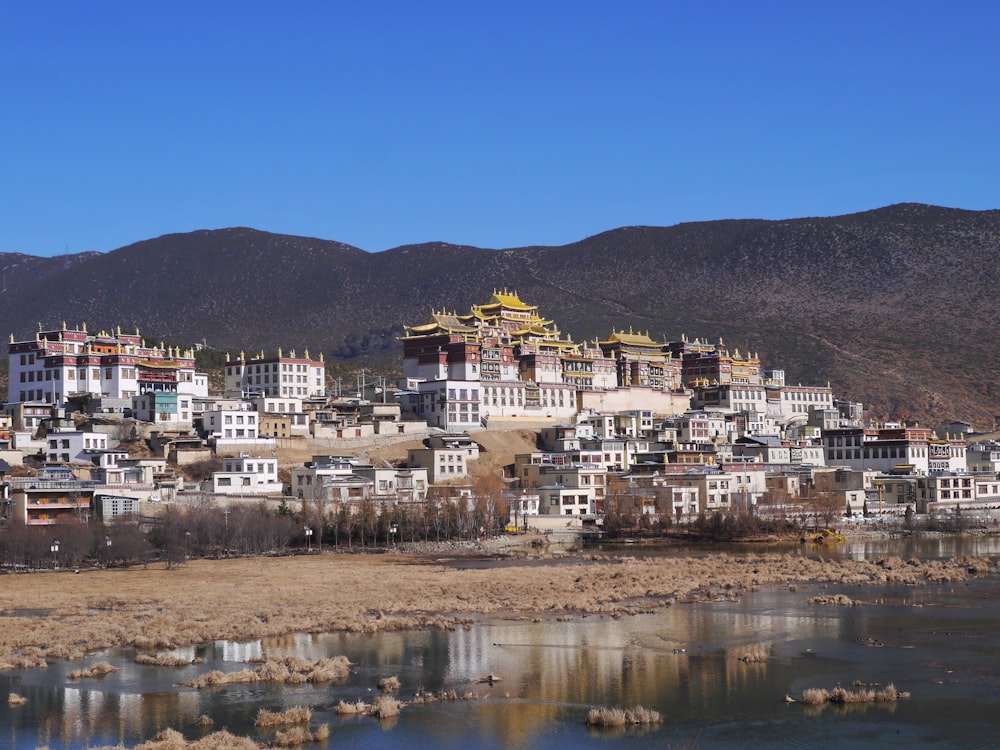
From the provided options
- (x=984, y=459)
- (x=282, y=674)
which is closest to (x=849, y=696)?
(x=282, y=674)

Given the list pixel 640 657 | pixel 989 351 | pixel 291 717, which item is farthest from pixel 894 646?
pixel 989 351

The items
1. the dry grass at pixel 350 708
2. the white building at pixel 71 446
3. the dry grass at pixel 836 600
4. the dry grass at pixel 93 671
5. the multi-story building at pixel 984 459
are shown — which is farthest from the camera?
the multi-story building at pixel 984 459

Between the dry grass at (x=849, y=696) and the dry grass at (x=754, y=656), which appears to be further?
the dry grass at (x=754, y=656)

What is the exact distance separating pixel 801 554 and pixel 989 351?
369 feet

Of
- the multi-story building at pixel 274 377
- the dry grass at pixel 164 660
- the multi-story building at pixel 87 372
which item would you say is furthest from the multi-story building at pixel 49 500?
the multi-story building at pixel 274 377

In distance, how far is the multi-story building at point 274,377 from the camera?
105 metres

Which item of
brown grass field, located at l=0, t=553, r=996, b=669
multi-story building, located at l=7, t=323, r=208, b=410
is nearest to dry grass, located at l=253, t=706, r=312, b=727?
brown grass field, located at l=0, t=553, r=996, b=669

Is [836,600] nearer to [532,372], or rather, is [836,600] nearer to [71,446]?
[71,446]

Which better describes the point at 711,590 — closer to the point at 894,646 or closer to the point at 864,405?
the point at 894,646

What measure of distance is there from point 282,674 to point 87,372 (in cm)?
6551

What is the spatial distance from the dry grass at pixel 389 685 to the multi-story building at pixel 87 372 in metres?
62.4

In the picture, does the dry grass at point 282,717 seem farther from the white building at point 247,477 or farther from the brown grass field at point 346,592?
the white building at point 247,477

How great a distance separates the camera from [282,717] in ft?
99.9

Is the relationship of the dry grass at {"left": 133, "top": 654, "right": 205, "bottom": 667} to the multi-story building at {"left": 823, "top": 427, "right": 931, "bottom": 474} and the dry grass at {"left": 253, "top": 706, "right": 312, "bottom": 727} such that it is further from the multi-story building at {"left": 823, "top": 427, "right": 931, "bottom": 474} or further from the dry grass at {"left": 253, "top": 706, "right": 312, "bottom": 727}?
the multi-story building at {"left": 823, "top": 427, "right": 931, "bottom": 474}
